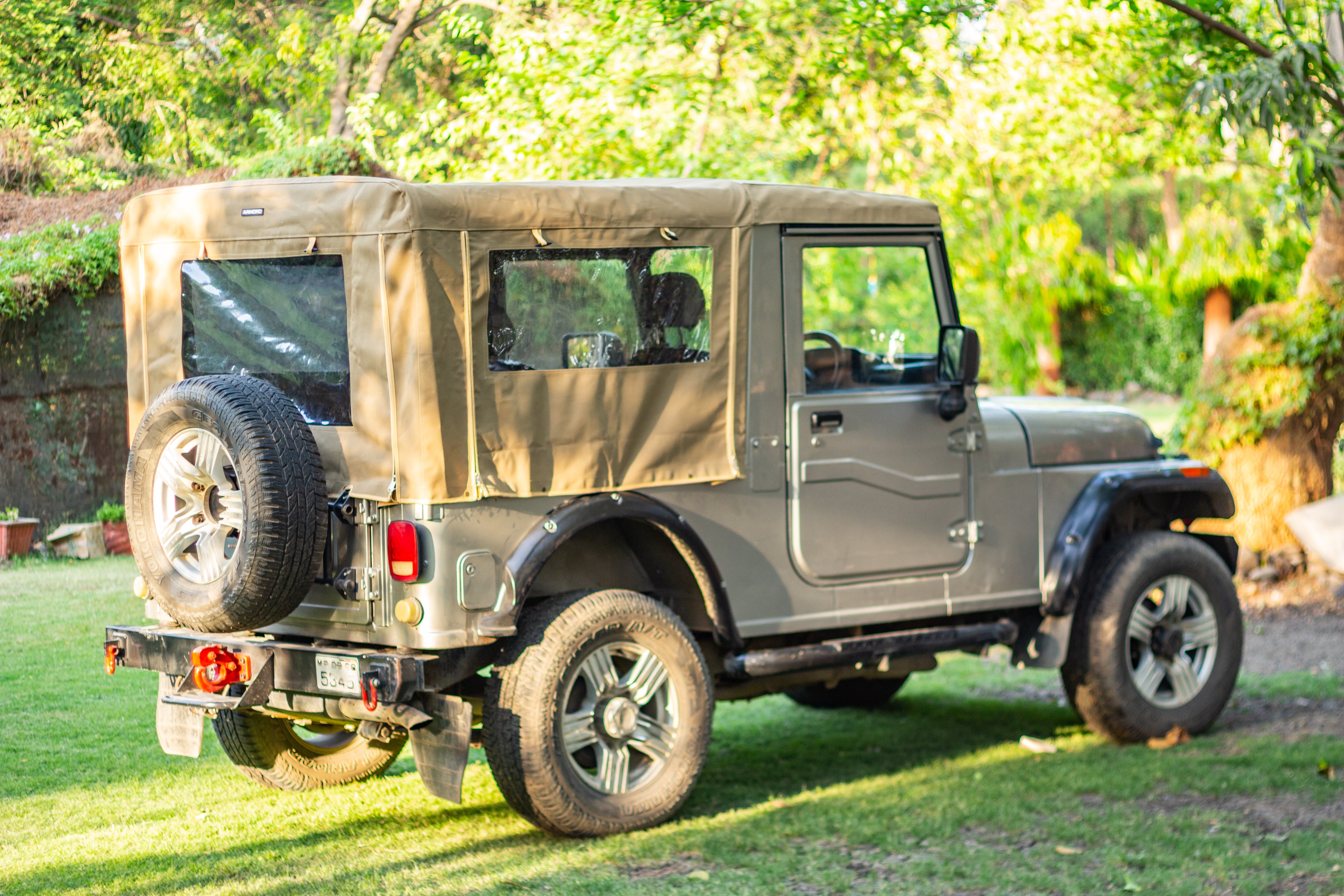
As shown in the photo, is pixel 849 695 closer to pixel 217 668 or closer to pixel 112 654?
pixel 217 668

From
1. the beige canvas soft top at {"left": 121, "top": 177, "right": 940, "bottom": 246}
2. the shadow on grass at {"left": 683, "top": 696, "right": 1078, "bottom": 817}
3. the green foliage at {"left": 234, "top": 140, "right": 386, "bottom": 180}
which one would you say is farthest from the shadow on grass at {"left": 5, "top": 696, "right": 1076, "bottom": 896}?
the green foliage at {"left": 234, "top": 140, "right": 386, "bottom": 180}

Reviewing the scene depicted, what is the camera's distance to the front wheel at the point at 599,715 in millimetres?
4996

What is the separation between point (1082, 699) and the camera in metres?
6.61

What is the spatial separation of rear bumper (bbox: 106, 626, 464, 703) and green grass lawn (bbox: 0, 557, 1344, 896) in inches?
23.4

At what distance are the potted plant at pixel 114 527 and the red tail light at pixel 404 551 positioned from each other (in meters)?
1.40

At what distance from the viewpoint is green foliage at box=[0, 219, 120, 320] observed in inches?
232

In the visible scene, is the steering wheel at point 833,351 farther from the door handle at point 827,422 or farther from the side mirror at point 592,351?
the side mirror at point 592,351

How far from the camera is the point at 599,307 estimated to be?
5.22 meters

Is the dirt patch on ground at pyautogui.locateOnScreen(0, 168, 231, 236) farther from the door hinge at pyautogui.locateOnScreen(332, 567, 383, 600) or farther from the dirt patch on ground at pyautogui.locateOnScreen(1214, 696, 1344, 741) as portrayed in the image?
the dirt patch on ground at pyautogui.locateOnScreen(1214, 696, 1344, 741)

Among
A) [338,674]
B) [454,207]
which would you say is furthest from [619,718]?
[454,207]

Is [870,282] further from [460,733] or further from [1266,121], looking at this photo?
[460,733]

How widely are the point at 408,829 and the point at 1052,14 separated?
31.1 ft

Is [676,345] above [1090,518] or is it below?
above

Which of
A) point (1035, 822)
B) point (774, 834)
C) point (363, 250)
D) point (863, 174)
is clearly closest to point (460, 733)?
point (774, 834)
